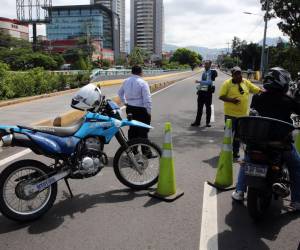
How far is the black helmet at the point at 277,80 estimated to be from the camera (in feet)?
14.6

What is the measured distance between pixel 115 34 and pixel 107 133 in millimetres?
153864

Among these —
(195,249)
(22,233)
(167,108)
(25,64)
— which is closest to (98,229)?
(22,233)

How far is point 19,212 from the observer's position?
4.37 meters

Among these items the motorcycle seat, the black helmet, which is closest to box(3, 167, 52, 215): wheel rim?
the motorcycle seat

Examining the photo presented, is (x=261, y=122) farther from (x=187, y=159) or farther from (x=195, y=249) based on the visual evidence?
(x=187, y=159)

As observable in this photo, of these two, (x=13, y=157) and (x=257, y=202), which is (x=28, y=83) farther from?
(x=257, y=202)

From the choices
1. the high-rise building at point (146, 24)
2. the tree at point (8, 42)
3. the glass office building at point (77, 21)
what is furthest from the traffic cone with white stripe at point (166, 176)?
the high-rise building at point (146, 24)

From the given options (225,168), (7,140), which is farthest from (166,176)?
(7,140)

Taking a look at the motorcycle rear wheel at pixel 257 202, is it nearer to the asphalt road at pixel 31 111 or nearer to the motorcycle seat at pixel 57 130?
the motorcycle seat at pixel 57 130

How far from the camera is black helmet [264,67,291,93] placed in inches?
175

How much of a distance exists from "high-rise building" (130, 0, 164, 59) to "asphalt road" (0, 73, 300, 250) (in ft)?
610

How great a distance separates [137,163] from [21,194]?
162 centimetres

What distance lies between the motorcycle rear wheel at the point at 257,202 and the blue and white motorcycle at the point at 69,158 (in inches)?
64.9

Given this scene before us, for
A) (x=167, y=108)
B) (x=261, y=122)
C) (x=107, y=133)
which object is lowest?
(x=167, y=108)
